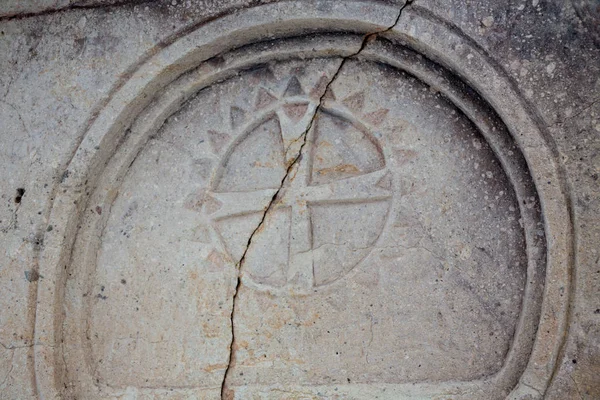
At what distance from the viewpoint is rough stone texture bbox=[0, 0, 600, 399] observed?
2809mm

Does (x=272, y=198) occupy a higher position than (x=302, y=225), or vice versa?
(x=272, y=198)

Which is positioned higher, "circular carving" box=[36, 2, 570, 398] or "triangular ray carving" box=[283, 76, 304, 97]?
"triangular ray carving" box=[283, 76, 304, 97]

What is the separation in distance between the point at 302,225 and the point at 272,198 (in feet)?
0.54

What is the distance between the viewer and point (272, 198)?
3012 millimetres

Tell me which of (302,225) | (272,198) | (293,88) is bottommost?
(302,225)

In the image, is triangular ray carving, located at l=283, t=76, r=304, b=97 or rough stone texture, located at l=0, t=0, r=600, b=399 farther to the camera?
triangular ray carving, located at l=283, t=76, r=304, b=97

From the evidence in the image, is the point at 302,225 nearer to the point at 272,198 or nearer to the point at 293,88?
the point at 272,198

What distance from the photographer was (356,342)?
2.93m

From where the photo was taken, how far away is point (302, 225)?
2.98m

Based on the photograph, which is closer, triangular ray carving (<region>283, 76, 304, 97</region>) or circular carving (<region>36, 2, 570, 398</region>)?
circular carving (<region>36, 2, 570, 398</region>)

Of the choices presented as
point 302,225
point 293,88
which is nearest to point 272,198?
point 302,225

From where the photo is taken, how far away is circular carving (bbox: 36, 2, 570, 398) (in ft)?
9.31

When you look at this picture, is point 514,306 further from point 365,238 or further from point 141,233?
point 141,233

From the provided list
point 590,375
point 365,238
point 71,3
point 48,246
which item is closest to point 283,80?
point 365,238
